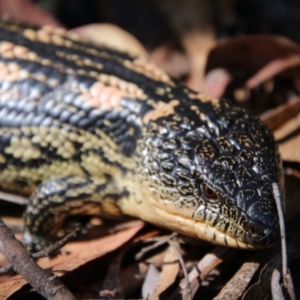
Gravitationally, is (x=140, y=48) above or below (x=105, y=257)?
above

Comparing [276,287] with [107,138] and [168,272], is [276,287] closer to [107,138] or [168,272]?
[168,272]

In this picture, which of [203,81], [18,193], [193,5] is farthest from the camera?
[193,5]

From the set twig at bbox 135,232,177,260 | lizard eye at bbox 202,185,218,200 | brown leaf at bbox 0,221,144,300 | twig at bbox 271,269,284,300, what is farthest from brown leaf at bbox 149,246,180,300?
twig at bbox 271,269,284,300

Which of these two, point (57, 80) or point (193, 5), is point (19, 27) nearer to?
point (57, 80)

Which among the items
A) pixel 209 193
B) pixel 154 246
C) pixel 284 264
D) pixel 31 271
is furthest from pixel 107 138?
pixel 284 264

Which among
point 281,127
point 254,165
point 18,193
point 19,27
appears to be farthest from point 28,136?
point 281,127

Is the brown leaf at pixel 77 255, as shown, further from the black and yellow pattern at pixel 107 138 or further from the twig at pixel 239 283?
the twig at pixel 239 283

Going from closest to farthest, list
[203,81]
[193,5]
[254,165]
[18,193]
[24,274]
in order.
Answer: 1. [24,274]
2. [254,165]
3. [18,193]
4. [203,81]
5. [193,5]
